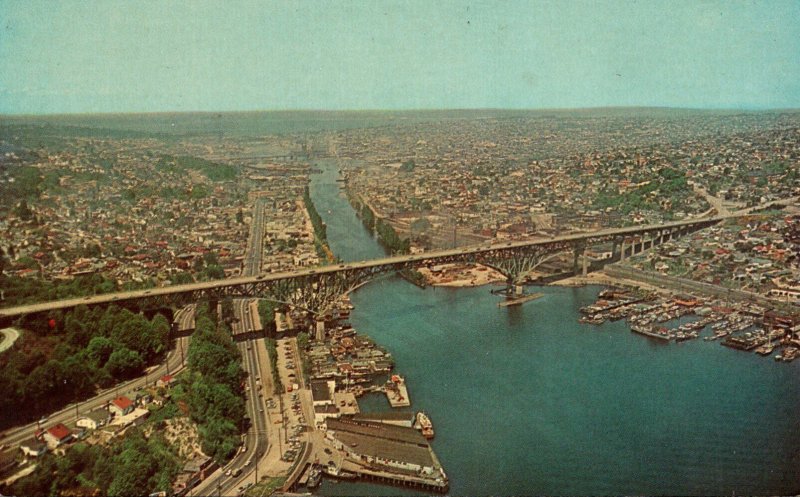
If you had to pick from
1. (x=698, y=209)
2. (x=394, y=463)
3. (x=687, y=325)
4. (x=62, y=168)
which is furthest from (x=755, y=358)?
(x=62, y=168)

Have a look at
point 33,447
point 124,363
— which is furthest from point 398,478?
point 124,363

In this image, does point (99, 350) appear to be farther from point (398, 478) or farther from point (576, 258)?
point (576, 258)

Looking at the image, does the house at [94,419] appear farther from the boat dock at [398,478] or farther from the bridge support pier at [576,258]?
the bridge support pier at [576,258]

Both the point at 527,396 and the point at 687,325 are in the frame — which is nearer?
the point at 527,396

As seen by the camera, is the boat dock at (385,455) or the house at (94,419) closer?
the boat dock at (385,455)

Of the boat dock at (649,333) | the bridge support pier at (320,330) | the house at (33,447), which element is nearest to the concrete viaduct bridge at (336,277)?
the bridge support pier at (320,330)

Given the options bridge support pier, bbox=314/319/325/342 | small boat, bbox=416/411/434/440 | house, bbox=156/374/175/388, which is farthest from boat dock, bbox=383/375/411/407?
Answer: house, bbox=156/374/175/388

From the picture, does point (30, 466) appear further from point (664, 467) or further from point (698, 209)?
point (698, 209)
